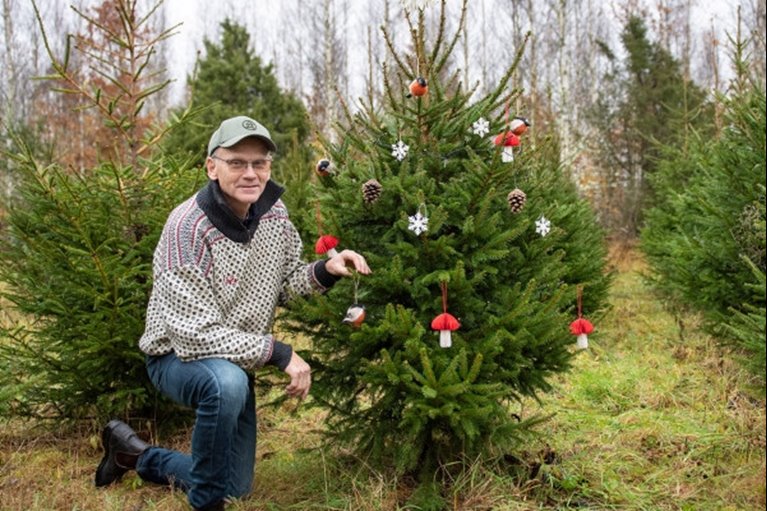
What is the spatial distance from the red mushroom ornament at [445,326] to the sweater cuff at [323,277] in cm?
63

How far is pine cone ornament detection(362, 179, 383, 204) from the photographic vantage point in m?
3.17

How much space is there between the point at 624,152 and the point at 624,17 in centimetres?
601

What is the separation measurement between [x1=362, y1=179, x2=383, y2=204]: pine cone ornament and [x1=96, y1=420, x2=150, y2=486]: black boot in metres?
1.80

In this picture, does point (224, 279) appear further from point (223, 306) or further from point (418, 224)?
point (418, 224)

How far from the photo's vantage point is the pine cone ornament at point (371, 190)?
317 cm

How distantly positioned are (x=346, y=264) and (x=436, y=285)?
17.2 inches

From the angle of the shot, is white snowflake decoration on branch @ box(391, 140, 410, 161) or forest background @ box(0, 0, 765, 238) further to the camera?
forest background @ box(0, 0, 765, 238)

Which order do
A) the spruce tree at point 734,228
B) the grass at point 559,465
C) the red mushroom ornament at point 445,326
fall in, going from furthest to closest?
the spruce tree at point 734,228 → the grass at point 559,465 → the red mushroom ornament at point 445,326

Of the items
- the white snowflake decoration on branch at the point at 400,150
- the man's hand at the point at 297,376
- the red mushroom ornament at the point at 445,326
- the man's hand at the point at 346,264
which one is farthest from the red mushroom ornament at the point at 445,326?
the white snowflake decoration on branch at the point at 400,150

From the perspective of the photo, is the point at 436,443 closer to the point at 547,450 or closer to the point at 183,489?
the point at 547,450

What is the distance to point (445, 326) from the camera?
9.64 feet

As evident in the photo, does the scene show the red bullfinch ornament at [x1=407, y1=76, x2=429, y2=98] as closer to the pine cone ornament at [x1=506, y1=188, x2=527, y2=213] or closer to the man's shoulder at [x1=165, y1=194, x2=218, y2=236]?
the pine cone ornament at [x1=506, y1=188, x2=527, y2=213]

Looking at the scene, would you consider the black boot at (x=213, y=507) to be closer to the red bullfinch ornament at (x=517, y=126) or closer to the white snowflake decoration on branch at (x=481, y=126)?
the white snowflake decoration on branch at (x=481, y=126)

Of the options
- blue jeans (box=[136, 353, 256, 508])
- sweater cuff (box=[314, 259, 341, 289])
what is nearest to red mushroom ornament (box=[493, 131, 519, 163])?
sweater cuff (box=[314, 259, 341, 289])
